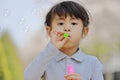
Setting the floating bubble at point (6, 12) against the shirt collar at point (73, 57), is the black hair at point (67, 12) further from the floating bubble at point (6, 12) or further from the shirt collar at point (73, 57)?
the floating bubble at point (6, 12)

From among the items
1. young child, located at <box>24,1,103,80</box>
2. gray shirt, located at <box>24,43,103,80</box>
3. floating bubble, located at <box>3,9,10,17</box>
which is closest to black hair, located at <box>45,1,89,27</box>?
young child, located at <box>24,1,103,80</box>

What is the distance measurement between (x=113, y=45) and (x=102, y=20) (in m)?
0.19

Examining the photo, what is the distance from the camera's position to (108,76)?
7.28ft

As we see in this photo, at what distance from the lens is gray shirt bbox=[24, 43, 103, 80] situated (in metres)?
1.02

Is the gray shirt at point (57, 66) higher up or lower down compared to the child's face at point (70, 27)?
lower down

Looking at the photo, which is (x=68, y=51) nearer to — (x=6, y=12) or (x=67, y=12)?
(x=67, y=12)

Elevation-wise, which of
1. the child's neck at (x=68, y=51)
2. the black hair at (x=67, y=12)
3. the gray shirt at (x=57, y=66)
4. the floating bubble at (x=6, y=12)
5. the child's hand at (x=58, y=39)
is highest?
the black hair at (x=67, y=12)

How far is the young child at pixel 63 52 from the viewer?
102cm

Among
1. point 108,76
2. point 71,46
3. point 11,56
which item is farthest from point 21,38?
point 71,46

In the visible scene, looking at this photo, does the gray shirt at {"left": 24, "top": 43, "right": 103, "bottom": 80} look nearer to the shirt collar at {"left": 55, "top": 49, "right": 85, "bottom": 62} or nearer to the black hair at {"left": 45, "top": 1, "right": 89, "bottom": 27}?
the shirt collar at {"left": 55, "top": 49, "right": 85, "bottom": 62}

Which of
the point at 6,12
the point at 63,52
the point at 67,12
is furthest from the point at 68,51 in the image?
the point at 6,12

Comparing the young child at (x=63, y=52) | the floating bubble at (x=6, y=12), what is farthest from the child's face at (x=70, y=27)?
the floating bubble at (x=6, y=12)

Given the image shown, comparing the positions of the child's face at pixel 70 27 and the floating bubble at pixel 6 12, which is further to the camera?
the floating bubble at pixel 6 12

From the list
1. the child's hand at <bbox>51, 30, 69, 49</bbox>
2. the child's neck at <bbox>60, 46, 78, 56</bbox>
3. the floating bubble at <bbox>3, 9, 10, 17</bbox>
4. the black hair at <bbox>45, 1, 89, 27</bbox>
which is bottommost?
the child's neck at <bbox>60, 46, 78, 56</bbox>
